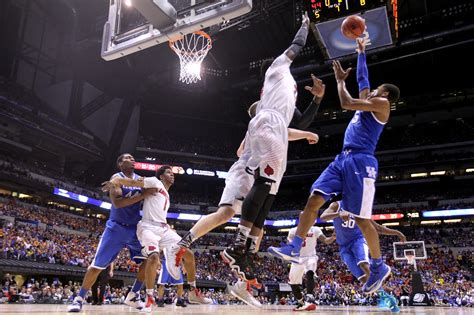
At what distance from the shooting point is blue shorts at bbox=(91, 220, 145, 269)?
528cm

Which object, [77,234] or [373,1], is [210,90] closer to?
[77,234]

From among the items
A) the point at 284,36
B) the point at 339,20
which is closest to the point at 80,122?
the point at 284,36

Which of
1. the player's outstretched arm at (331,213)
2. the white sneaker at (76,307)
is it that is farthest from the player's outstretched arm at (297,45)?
the white sneaker at (76,307)

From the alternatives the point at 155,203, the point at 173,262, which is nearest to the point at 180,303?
the point at 155,203

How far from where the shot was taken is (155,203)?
5.84 meters

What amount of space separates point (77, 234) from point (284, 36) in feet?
64.6

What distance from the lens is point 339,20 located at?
14109mm

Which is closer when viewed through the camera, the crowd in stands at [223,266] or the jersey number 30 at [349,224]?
the jersey number 30 at [349,224]

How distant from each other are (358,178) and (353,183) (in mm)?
77

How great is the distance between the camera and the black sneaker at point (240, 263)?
349 cm

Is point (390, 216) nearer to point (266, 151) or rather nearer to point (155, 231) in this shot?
point (155, 231)

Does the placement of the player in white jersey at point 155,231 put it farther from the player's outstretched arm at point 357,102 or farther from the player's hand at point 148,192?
the player's outstretched arm at point 357,102

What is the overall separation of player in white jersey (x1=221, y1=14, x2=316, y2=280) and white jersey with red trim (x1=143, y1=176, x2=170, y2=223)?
2.02 metres

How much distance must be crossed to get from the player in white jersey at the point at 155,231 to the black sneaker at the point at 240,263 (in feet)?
6.29
